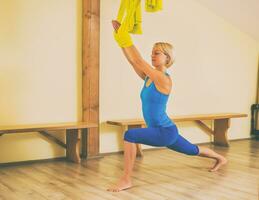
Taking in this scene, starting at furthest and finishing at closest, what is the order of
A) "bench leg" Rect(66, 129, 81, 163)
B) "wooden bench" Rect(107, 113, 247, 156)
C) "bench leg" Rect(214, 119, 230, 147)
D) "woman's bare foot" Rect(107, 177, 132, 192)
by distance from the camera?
"bench leg" Rect(214, 119, 230, 147), "wooden bench" Rect(107, 113, 247, 156), "bench leg" Rect(66, 129, 81, 163), "woman's bare foot" Rect(107, 177, 132, 192)

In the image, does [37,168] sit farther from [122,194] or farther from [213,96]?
[213,96]

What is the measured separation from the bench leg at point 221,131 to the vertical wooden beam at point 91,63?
2109 millimetres

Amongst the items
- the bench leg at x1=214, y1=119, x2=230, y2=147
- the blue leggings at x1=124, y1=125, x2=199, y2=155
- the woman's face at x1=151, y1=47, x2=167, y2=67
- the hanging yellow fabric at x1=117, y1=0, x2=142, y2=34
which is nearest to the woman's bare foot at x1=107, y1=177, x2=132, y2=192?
the blue leggings at x1=124, y1=125, x2=199, y2=155

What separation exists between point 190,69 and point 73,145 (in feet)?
7.13

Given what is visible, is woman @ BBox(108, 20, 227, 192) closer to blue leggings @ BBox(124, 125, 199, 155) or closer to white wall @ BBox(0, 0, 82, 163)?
blue leggings @ BBox(124, 125, 199, 155)

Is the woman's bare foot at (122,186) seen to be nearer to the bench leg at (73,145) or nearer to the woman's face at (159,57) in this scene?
the woman's face at (159,57)

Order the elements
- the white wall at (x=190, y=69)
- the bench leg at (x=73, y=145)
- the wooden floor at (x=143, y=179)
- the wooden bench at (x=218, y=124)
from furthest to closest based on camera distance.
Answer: the wooden bench at (x=218, y=124) → the white wall at (x=190, y=69) → the bench leg at (x=73, y=145) → the wooden floor at (x=143, y=179)

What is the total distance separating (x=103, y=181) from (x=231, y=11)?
3349 millimetres

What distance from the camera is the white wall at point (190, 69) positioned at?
4.87m

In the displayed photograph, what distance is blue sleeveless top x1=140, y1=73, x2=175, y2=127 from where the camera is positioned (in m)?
3.19

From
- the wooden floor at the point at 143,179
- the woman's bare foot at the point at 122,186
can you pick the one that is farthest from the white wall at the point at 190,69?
the woman's bare foot at the point at 122,186

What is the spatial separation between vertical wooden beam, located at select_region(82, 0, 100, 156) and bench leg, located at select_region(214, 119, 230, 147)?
6.92 feet

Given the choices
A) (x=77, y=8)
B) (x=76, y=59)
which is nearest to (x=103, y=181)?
(x=76, y=59)

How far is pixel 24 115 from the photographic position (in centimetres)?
425
